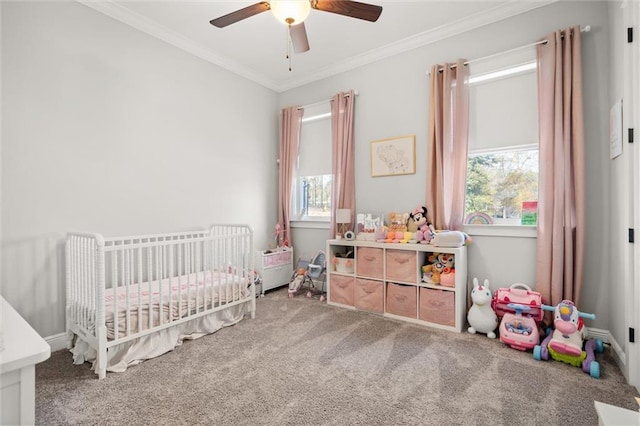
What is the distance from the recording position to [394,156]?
3.32 metres

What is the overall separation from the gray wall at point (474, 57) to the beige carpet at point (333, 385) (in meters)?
0.68

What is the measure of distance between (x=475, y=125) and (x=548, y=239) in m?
1.19

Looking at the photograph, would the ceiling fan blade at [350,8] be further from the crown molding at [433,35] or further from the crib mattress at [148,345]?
the crib mattress at [148,345]

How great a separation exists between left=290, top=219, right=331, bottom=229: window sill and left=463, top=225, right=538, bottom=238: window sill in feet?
5.52

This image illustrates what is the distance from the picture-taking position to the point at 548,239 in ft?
7.89

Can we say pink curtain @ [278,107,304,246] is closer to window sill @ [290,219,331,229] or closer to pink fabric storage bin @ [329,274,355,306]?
window sill @ [290,219,331,229]

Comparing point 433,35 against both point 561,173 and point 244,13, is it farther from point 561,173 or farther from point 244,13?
point 244,13

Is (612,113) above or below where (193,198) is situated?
above

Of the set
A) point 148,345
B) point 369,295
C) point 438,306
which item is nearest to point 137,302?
point 148,345

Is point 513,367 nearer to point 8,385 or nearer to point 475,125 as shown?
point 475,125

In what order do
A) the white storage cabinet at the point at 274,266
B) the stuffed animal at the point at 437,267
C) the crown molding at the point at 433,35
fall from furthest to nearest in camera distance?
1. the white storage cabinet at the point at 274,266
2. the stuffed animal at the point at 437,267
3. the crown molding at the point at 433,35

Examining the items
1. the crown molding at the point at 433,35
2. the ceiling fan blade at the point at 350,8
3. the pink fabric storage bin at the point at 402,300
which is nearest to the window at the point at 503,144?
the crown molding at the point at 433,35

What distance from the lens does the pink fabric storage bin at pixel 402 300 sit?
2803mm

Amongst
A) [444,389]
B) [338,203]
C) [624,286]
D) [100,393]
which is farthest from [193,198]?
[624,286]
